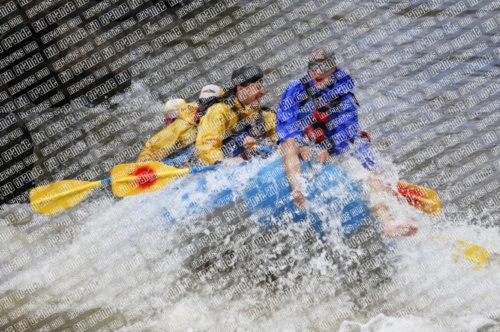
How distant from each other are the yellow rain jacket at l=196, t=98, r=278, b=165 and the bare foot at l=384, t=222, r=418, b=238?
1.65 m

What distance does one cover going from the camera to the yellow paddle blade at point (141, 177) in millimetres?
5001

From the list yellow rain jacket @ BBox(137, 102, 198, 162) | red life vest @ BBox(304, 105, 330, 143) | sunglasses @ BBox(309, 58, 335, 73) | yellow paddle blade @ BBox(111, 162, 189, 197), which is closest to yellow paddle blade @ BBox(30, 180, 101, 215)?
yellow paddle blade @ BBox(111, 162, 189, 197)

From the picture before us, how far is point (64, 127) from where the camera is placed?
7.66 meters

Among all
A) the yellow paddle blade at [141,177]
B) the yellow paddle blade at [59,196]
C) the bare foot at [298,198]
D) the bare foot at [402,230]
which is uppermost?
the yellow paddle blade at [59,196]

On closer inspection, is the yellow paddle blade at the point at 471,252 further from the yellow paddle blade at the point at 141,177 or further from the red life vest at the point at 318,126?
the yellow paddle blade at the point at 141,177

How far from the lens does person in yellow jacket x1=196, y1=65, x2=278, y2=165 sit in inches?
193

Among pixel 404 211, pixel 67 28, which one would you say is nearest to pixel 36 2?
pixel 67 28

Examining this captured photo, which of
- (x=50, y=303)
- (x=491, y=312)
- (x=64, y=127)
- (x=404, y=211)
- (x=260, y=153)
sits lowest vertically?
(x=491, y=312)

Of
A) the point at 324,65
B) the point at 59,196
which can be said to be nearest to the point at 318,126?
the point at 324,65

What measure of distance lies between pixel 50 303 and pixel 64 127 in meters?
3.60

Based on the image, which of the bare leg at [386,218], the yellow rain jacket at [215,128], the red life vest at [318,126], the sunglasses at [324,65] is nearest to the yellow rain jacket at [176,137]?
the yellow rain jacket at [215,128]

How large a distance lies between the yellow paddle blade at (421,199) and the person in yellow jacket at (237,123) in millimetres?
1337

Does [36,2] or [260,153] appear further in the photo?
[36,2]

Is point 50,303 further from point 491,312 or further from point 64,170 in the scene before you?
point 491,312
